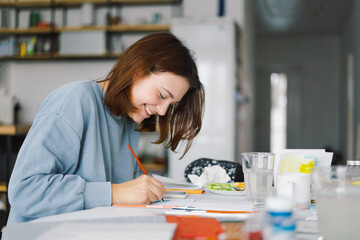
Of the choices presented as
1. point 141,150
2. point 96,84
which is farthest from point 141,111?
point 141,150

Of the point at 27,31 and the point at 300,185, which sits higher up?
the point at 27,31

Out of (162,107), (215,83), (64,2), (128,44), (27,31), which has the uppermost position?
(64,2)

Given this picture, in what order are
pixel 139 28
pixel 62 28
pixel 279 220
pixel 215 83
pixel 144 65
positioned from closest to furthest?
pixel 279 220
pixel 144 65
pixel 215 83
pixel 139 28
pixel 62 28

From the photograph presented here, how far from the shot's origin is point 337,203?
0.74m

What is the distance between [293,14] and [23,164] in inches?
254

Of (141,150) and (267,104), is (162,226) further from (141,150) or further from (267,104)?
(267,104)

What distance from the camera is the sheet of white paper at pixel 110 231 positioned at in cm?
71

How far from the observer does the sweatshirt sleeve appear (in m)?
1.02

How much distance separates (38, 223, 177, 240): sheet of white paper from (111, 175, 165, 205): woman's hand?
26 cm

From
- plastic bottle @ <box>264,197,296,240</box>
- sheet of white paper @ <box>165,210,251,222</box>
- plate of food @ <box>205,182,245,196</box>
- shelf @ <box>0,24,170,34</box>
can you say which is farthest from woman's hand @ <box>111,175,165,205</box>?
shelf @ <box>0,24,170,34</box>

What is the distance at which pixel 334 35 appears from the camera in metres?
8.34

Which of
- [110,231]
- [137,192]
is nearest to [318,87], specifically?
[137,192]

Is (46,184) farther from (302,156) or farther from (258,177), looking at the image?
(302,156)

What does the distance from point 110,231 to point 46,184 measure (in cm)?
35
